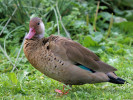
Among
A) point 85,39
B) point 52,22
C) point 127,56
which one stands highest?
point 52,22

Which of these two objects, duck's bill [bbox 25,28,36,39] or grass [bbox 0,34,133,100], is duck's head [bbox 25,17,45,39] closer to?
duck's bill [bbox 25,28,36,39]

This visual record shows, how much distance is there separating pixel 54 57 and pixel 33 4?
3.55 meters

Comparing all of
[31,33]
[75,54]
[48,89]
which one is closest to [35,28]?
[31,33]

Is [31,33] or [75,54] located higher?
[31,33]

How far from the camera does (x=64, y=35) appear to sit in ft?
20.9

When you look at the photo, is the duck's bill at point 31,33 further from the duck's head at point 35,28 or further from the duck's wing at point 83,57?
the duck's wing at point 83,57

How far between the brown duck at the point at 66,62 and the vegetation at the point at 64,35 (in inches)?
9.0

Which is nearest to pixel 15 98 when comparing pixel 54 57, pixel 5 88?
pixel 5 88

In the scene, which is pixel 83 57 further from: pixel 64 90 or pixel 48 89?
pixel 48 89

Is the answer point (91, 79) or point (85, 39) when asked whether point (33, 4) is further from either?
point (91, 79)

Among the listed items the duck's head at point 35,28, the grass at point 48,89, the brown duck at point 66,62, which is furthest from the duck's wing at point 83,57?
the duck's head at point 35,28

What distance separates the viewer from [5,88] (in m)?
3.96

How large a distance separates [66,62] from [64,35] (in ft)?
8.47

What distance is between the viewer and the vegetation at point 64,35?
12.7ft
